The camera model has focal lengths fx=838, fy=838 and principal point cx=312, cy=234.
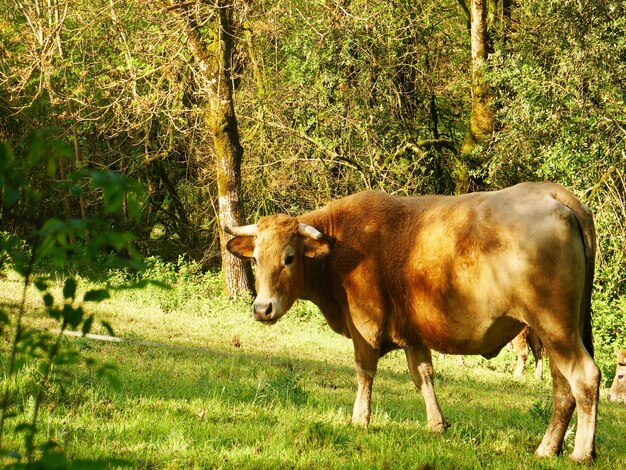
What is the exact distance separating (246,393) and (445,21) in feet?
69.2

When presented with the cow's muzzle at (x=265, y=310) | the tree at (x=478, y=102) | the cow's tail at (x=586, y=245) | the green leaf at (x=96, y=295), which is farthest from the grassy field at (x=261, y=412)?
the tree at (x=478, y=102)

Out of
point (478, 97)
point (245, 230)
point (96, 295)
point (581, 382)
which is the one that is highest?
point (96, 295)

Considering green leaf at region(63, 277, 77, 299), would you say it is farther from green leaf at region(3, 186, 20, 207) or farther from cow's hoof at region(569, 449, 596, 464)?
cow's hoof at region(569, 449, 596, 464)

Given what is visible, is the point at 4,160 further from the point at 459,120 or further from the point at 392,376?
the point at 459,120

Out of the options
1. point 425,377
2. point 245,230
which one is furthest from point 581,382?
point 245,230

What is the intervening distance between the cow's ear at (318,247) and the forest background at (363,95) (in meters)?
10.3

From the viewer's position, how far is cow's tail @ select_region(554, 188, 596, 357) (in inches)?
290

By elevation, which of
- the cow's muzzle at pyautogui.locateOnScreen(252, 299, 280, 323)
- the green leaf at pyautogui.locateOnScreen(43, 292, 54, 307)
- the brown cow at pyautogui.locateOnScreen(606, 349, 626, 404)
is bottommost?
the brown cow at pyautogui.locateOnScreen(606, 349, 626, 404)

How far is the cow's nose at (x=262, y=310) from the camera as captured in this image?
844cm

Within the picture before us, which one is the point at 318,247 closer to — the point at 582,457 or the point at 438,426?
the point at 438,426

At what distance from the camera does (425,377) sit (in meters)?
8.74

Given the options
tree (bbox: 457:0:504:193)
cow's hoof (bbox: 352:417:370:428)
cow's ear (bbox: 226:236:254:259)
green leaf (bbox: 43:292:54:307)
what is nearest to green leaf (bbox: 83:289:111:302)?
green leaf (bbox: 43:292:54:307)

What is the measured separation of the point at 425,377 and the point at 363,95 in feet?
51.2

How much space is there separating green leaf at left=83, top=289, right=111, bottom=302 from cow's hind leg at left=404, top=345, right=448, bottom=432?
5.96 m
